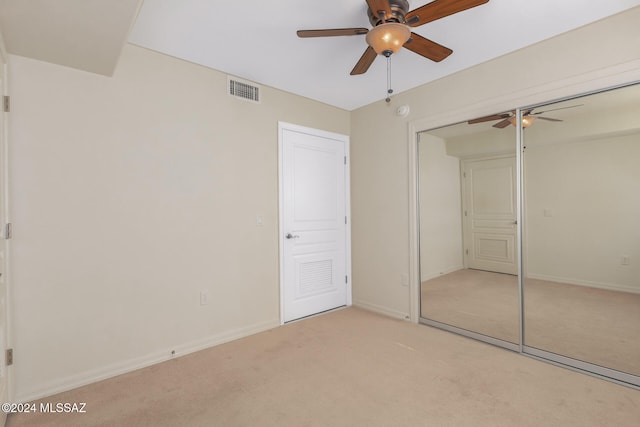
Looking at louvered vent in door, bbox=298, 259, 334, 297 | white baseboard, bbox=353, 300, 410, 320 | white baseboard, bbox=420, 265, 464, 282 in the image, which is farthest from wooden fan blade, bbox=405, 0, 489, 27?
white baseboard, bbox=353, 300, 410, 320

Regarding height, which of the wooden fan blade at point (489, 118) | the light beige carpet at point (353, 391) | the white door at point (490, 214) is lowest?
the light beige carpet at point (353, 391)

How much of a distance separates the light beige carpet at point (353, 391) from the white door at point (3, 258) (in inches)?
10.8

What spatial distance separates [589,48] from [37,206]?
13.5 ft

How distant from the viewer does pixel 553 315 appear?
2.55 metres

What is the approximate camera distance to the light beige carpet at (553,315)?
89.2 inches

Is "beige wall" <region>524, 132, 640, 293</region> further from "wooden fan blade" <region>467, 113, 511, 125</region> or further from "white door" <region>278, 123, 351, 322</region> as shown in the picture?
"white door" <region>278, 123, 351, 322</region>

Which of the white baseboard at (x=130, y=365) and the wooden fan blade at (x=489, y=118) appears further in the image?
the wooden fan blade at (x=489, y=118)

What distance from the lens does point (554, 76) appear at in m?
2.42

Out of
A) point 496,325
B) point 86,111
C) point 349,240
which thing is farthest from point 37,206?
point 496,325

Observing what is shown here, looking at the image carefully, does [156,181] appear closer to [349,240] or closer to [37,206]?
[37,206]

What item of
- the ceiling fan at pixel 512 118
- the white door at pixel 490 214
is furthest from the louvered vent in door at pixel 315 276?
the ceiling fan at pixel 512 118

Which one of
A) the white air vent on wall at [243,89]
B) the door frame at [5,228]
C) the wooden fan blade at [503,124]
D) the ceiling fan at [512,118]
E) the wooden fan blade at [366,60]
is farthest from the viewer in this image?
the white air vent on wall at [243,89]

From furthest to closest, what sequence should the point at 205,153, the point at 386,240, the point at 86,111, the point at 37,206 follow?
the point at 386,240 → the point at 205,153 → the point at 86,111 → the point at 37,206

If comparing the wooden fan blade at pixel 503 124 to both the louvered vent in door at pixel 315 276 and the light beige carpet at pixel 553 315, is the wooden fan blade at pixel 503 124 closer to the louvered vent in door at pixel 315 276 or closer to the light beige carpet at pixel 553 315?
the light beige carpet at pixel 553 315
